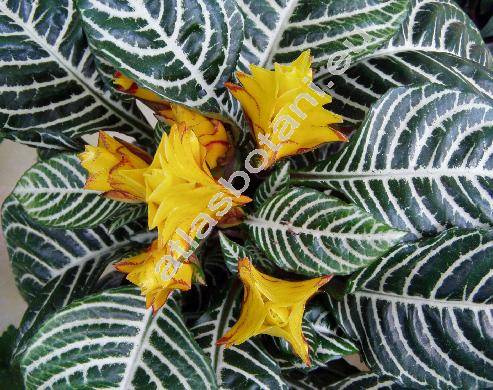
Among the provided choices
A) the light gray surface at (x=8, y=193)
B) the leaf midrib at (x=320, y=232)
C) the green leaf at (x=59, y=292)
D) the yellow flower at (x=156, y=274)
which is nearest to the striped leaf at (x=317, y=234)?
the leaf midrib at (x=320, y=232)

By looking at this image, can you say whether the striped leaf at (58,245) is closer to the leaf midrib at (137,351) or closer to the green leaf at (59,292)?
the green leaf at (59,292)

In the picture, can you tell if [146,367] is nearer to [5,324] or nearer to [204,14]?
[204,14]

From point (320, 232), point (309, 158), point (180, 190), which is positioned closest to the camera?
point (180, 190)

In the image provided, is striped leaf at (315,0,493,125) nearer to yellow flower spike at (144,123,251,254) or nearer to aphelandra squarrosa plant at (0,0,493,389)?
aphelandra squarrosa plant at (0,0,493,389)

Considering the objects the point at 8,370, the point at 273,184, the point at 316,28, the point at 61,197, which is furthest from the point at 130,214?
the point at 8,370

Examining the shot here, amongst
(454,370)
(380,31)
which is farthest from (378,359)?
(380,31)

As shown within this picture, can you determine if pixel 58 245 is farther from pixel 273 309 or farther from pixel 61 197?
pixel 273 309
